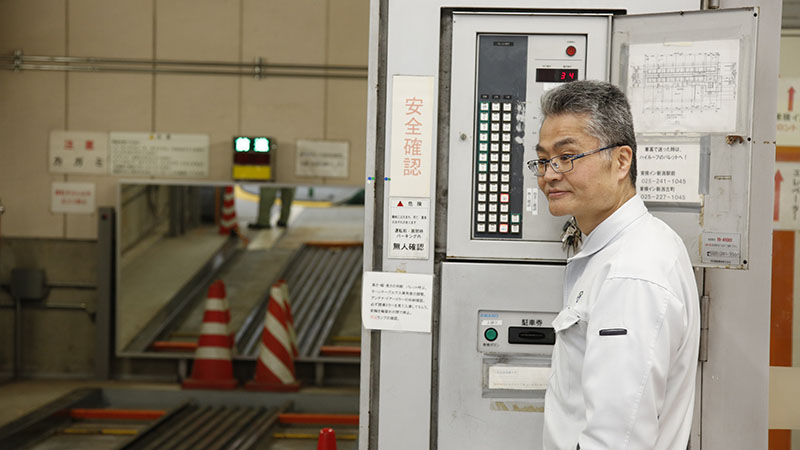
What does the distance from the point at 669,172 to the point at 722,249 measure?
0.28m

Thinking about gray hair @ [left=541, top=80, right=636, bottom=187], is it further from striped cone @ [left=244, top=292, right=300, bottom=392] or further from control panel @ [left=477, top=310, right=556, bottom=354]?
striped cone @ [left=244, top=292, right=300, bottom=392]

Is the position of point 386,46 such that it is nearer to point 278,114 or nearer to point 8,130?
point 278,114

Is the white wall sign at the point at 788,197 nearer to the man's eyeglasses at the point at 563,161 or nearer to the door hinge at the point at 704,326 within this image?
the door hinge at the point at 704,326

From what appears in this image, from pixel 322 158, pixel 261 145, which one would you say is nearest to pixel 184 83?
pixel 261 145

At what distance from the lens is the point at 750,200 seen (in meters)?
2.36

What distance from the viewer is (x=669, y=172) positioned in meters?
2.37

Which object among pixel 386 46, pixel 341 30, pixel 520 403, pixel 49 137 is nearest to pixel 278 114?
pixel 341 30

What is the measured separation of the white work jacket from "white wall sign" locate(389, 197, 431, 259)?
82cm

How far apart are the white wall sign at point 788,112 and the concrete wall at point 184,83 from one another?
3.57 metres

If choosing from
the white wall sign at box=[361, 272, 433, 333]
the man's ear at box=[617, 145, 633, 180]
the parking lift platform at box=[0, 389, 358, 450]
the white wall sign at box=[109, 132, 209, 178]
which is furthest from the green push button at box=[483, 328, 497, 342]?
the white wall sign at box=[109, 132, 209, 178]

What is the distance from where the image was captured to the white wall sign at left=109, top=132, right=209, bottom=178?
6168 mm

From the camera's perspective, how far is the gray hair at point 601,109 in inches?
67.7

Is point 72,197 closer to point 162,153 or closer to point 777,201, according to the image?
point 162,153

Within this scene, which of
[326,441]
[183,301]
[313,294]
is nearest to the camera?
[326,441]
